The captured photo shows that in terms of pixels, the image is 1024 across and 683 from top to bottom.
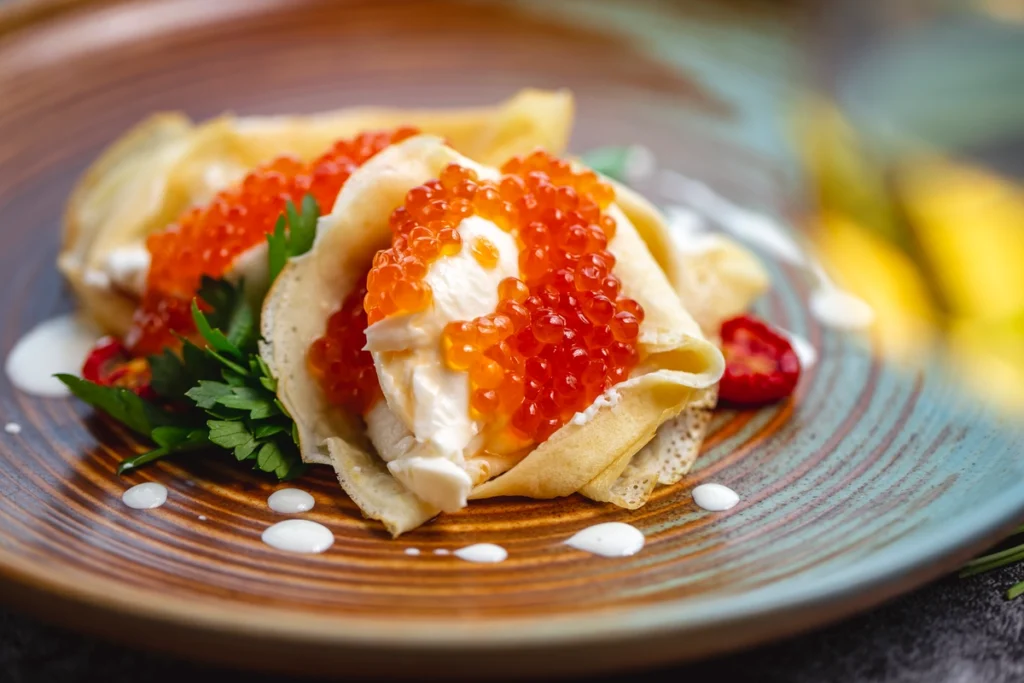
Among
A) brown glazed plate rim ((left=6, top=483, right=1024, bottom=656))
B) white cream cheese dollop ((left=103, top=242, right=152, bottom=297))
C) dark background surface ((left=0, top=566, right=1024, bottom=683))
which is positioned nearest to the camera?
brown glazed plate rim ((left=6, top=483, right=1024, bottom=656))

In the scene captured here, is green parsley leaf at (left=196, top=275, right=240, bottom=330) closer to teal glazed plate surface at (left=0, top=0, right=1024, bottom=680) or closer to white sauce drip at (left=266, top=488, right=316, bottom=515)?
teal glazed plate surface at (left=0, top=0, right=1024, bottom=680)

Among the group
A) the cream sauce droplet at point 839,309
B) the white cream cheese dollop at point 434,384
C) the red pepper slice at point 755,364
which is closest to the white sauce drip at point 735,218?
the cream sauce droplet at point 839,309

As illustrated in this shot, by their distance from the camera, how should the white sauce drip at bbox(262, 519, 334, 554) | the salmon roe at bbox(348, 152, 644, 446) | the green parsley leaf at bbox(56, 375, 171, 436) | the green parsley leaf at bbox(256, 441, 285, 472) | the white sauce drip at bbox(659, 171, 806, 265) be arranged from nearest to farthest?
the white sauce drip at bbox(262, 519, 334, 554)
the salmon roe at bbox(348, 152, 644, 446)
the green parsley leaf at bbox(256, 441, 285, 472)
the green parsley leaf at bbox(56, 375, 171, 436)
the white sauce drip at bbox(659, 171, 806, 265)

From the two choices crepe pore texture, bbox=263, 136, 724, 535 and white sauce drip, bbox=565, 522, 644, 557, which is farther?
crepe pore texture, bbox=263, 136, 724, 535

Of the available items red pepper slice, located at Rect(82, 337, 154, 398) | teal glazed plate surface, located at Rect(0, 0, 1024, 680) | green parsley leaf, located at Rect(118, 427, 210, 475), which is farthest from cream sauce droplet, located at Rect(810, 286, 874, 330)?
red pepper slice, located at Rect(82, 337, 154, 398)

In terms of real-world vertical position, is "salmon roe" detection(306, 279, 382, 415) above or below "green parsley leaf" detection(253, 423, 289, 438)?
above
